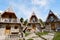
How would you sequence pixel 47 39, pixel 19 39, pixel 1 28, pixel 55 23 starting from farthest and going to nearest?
pixel 55 23 → pixel 1 28 → pixel 19 39 → pixel 47 39

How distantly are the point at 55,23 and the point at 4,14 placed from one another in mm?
18209

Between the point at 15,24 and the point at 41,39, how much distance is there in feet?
44.7

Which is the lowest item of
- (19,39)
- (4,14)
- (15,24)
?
(19,39)

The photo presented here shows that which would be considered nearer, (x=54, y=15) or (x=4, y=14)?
(x=4, y=14)

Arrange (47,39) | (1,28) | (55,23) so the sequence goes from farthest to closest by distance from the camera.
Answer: (55,23)
(1,28)
(47,39)

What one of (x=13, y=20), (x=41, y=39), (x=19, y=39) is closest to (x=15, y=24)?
(x=13, y=20)

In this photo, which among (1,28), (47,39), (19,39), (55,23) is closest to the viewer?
(47,39)

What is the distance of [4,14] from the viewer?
41281 mm

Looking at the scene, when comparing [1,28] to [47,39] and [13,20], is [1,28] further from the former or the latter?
[47,39]

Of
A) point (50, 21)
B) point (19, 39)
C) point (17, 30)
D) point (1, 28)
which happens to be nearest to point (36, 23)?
point (50, 21)

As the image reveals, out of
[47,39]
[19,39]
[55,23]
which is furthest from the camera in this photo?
[55,23]

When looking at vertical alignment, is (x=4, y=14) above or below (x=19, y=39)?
above

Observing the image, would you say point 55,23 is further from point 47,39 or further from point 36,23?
point 47,39

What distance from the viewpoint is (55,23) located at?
47.7 metres
